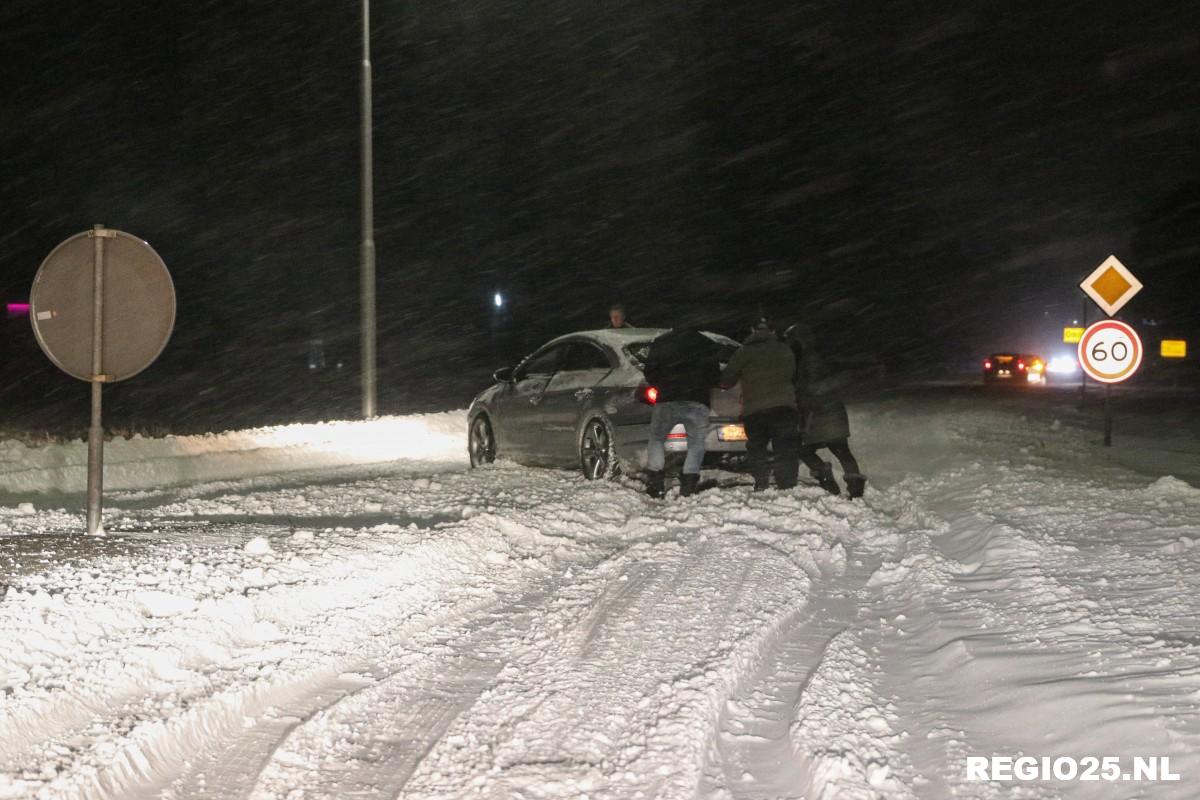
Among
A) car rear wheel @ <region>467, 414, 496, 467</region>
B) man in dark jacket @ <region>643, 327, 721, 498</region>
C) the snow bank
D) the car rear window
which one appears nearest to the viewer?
man in dark jacket @ <region>643, 327, 721, 498</region>

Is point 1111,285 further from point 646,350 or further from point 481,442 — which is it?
point 481,442

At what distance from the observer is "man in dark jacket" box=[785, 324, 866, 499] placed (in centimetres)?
1120

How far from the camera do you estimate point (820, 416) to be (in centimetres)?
1127

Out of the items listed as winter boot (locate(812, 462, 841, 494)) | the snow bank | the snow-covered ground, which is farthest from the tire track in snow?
the snow bank

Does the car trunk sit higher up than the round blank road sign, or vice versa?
the round blank road sign

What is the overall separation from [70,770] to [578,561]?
4567mm

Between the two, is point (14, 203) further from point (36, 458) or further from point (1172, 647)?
point (1172, 647)

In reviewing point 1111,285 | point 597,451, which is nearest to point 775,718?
point 597,451

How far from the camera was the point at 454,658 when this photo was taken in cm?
604

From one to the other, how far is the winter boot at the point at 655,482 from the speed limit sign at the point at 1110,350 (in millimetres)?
5626

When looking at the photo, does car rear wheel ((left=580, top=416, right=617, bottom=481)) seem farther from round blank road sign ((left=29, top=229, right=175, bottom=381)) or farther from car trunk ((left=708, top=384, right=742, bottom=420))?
round blank road sign ((left=29, top=229, right=175, bottom=381))

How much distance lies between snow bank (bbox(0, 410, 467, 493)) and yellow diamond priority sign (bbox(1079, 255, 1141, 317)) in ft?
27.9

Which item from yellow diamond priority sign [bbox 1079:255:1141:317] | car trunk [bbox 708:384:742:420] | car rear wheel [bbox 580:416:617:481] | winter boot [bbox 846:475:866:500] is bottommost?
winter boot [bbox 846:475:866:500]

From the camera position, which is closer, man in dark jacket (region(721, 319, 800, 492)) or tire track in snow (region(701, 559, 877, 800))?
tire track in snow (region(701, 559, 877, 800))
